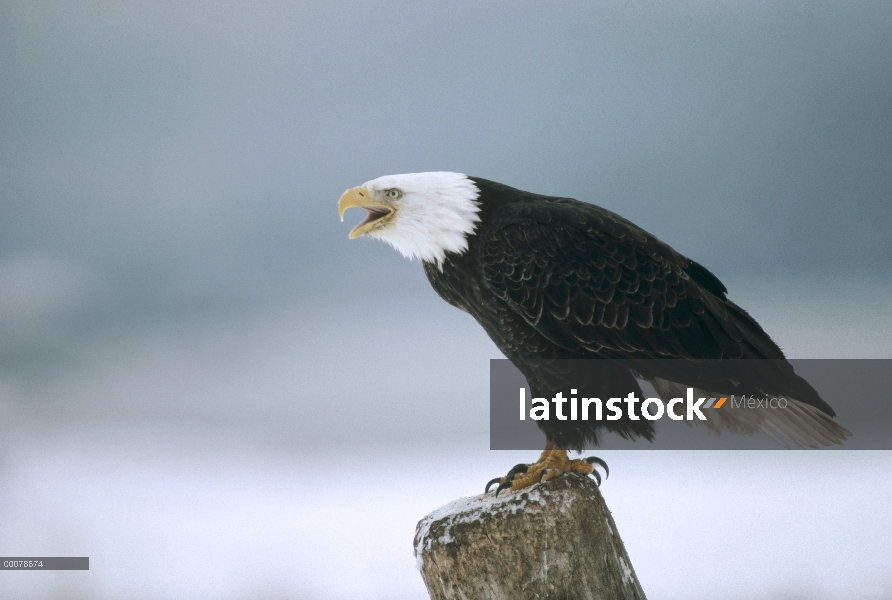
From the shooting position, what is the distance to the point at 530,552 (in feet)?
6.06

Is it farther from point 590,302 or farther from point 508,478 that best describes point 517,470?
point 590,302

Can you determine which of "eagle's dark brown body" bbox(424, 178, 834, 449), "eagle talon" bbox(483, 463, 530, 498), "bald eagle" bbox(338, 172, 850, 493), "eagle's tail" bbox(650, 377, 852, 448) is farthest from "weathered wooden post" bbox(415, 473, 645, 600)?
"eagle's tail" bbox(650, 377, 852, 448)

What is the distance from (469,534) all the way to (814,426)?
156 cm

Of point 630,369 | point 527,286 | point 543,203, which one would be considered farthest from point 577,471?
point 543,203

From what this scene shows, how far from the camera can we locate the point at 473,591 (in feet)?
6.09

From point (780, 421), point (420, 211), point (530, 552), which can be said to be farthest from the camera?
point (780, 421)

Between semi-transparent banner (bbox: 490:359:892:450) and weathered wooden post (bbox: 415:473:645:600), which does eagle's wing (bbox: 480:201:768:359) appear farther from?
weathered wooden post (bbox: 415:473:645:600)

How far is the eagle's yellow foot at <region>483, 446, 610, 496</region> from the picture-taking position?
7.68ft

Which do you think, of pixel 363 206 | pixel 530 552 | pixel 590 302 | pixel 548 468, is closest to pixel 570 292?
pixel 590 302

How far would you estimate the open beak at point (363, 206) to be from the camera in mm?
2711

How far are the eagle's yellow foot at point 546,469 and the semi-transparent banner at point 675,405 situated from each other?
0.05 metres

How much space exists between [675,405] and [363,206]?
1.37 metres

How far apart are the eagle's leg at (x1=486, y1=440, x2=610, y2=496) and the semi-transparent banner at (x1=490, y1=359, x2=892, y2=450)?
0.15 ft

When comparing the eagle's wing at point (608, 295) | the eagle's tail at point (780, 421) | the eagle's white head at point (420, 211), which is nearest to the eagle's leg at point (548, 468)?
the eagle's wing at point (608, 295)
